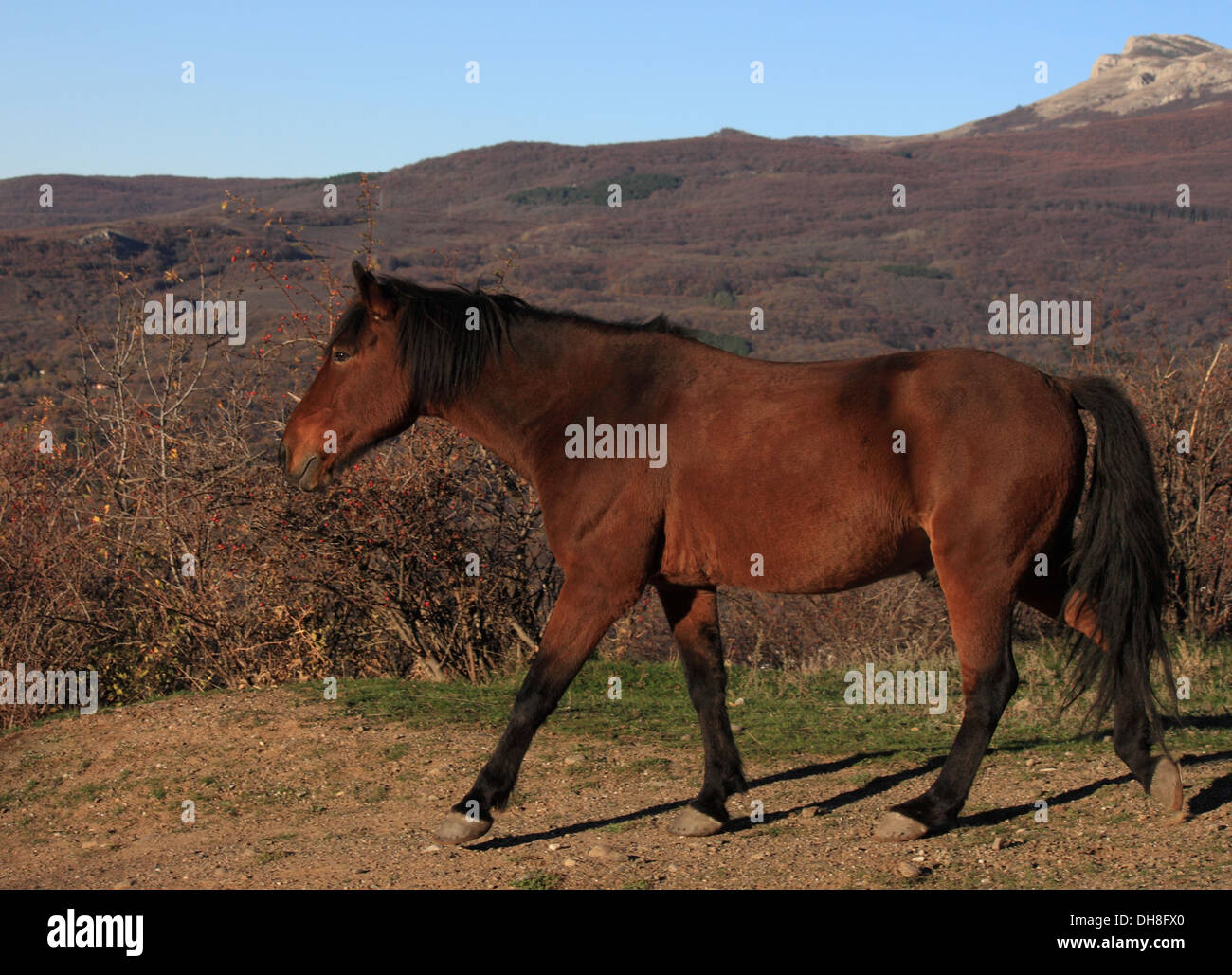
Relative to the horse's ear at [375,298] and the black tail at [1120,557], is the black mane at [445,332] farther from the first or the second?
the black tail at [1120,557]

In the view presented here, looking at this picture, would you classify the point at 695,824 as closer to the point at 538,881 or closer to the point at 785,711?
the point at 538,881

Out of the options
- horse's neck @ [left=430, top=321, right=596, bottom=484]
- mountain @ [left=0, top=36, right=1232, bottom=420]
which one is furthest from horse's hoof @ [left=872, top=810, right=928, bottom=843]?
mountain @ [left=0, top=36, right=1232, bottom=420]

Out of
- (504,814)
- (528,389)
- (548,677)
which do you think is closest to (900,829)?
(548,677)

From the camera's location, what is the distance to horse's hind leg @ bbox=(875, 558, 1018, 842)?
484 cm

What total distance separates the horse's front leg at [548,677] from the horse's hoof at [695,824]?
794 mm

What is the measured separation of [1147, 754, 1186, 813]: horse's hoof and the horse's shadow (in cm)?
24

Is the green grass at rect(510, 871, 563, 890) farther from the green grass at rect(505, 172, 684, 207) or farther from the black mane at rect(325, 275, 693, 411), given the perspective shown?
the green grass at rect(505, 172, 684, 207)

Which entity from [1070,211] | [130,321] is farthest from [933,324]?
[130,321]

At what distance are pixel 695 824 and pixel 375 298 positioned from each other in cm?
285

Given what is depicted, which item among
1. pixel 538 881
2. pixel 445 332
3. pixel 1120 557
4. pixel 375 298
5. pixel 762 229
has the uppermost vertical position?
pixel 762 229

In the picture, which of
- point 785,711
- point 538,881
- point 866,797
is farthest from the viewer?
point 785,711

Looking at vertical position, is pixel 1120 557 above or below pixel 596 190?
below

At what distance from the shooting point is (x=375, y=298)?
549 cm

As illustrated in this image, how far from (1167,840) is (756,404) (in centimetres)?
247
